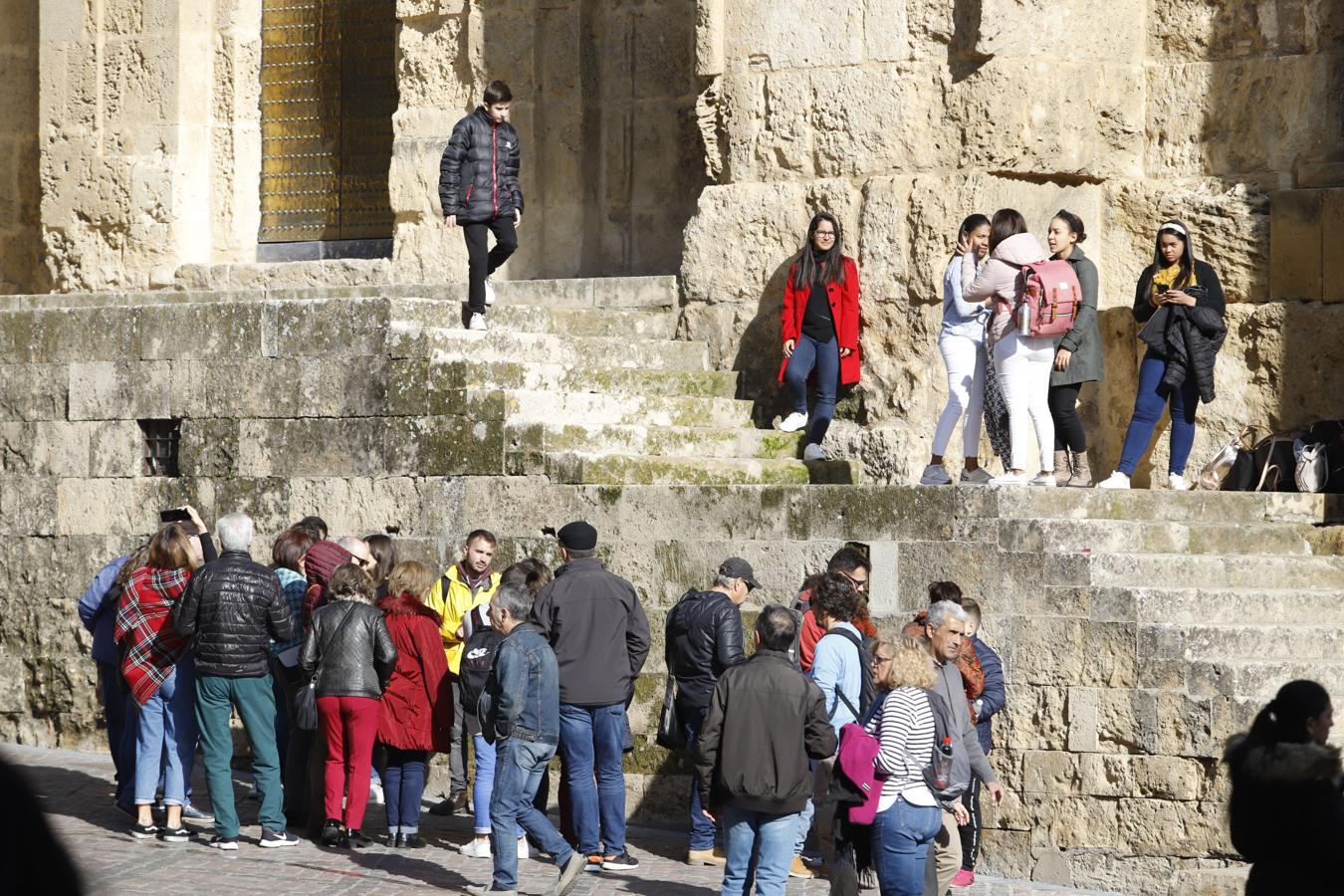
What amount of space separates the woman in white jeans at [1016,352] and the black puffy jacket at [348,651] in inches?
138

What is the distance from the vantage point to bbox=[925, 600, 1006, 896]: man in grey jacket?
7.73 metres

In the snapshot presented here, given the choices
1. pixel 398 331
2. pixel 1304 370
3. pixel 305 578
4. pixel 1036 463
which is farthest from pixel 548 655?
pixel 1304 370

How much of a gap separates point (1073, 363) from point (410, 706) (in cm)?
435

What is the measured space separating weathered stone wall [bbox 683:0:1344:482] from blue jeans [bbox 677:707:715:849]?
331 cm

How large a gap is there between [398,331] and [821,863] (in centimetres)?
423

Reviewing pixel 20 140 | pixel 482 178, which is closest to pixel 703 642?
pixel 482 178

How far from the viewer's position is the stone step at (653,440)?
37.6 feet

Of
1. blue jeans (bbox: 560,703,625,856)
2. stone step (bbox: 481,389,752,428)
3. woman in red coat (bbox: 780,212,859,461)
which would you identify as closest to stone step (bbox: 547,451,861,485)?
woman in red coat (bbox: 780,212,859,461)

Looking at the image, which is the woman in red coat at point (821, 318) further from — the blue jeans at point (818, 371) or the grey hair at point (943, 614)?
the grey hair at point (943, 614)

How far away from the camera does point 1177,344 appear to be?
37.9 ft

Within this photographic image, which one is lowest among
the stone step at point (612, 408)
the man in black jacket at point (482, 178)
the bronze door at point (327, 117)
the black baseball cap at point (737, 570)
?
the black baseball cap at point (737, 570)

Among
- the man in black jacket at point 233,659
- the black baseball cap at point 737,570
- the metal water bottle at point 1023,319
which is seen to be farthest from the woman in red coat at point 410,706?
the metal water bottle at point 1023,319

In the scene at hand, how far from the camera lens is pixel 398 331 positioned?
11.9m

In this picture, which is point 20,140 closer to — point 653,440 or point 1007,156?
point 653,440
